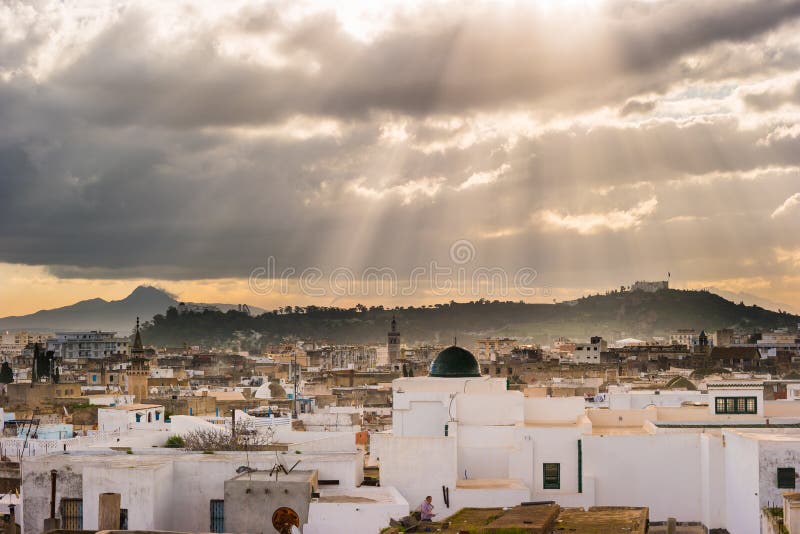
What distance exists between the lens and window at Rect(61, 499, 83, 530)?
1593cm

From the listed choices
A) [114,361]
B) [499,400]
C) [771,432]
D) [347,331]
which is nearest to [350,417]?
[499,400]

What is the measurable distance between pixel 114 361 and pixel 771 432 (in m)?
78.2

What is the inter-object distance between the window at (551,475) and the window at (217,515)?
5.75 m

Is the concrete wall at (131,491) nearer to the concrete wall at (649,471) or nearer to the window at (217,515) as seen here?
the window at (217,515)

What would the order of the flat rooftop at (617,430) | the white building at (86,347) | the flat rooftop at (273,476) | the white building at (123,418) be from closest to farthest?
the flat rooftop at (273,476), the flat rooftop at (617,430), the white building at (123,418), the white building at (86,347)

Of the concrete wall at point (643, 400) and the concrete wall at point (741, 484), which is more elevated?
the concrete wall at point (643, 400)

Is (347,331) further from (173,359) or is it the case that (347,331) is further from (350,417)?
(350,417)

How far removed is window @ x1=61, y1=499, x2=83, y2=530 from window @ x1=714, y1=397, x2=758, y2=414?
1214cm

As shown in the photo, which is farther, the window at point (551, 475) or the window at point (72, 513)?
the window at point (551, 475)

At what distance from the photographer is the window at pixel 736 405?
22.2m

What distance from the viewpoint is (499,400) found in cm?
2062

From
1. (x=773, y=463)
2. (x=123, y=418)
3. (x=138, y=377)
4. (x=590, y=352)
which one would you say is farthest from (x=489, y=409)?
(x=590, y=352)

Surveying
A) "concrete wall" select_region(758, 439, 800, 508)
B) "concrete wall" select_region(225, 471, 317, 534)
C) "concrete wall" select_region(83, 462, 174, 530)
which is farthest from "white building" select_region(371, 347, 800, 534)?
"concrete wall" select_region(83, 462, 174, 530)

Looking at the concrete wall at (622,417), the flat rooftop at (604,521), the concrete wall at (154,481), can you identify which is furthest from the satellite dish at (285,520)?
the concrete wall at (622,417)
